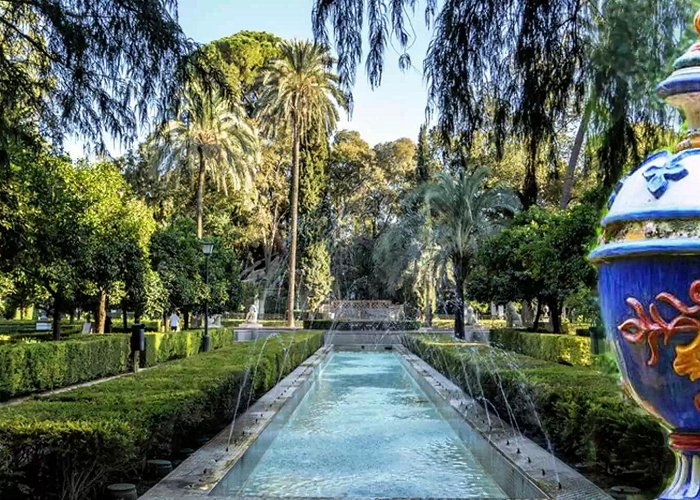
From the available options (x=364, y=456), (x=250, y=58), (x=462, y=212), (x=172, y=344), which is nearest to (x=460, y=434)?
(x=364, y=456)

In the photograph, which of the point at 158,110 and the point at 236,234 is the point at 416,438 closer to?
the point at 158,110

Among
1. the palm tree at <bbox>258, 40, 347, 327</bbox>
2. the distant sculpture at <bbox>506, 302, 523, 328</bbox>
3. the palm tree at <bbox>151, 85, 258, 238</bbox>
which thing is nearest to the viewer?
the palm tree at <bbox>151, 85, 258, 238</bbox>

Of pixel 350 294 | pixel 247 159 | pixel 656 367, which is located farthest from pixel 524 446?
pixel 350 294

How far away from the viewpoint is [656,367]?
6.22 feet

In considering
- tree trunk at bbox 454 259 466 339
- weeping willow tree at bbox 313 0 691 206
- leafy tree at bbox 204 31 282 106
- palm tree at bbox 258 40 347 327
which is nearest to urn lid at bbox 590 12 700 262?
weeping willow tree at bbox 313 0 691 206

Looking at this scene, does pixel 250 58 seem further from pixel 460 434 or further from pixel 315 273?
pixel 460 434

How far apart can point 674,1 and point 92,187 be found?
52.6 ft

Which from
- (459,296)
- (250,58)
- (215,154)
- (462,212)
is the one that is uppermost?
(250,58)

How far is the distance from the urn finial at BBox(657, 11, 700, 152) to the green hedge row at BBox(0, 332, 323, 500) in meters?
4.02

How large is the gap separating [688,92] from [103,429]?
13.6ft

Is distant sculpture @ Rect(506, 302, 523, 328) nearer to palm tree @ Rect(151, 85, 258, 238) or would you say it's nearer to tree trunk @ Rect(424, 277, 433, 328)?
tree trunk @ Rect(424, 277, 433, 328)

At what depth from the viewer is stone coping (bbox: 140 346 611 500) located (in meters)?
4.97

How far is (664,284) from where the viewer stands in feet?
6.07

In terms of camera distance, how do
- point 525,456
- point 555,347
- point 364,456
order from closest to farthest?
point 525,456 → point 364,456 → point 555,347
